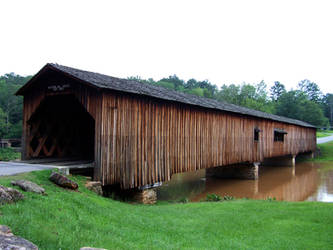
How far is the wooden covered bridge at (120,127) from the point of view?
8430 mm

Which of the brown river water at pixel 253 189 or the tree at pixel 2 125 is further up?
the tree at pixel 2 125

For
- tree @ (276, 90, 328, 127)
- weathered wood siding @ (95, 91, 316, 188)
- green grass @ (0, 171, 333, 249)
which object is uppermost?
tree @ (276, 90, 328, 127)

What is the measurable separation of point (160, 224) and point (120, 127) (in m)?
3.77

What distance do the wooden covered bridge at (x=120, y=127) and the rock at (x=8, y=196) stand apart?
3.67 meters

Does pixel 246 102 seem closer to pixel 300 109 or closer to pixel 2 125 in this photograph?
pixel 300 109

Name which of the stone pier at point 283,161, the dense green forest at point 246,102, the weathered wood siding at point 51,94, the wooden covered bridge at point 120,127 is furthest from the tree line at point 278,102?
the weathered wood siding at point 51,94

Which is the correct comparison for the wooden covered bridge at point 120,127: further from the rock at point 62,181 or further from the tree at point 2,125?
the tree at point 2,125

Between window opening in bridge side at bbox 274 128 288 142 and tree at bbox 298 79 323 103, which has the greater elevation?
tree at bbox 298 79 323 103

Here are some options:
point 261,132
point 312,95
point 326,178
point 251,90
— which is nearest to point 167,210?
point 261,132

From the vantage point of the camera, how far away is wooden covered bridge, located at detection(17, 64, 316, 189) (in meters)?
8.43

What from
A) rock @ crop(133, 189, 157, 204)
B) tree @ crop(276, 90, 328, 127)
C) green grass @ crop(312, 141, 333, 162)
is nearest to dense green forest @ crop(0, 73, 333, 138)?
tree @ crop(276, 90, 328, 127)

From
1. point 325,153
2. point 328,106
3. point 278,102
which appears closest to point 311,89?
point 328,106

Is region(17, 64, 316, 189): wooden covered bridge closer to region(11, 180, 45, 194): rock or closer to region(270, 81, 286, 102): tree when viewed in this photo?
region(11, 180, 45, 194): rock

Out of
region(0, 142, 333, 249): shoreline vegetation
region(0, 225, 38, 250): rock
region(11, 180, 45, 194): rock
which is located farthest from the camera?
region(11, 180, 45, 194): rock
